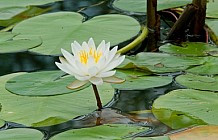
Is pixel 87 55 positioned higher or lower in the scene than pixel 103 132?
higher

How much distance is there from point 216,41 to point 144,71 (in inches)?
14.3

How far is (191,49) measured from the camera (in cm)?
175

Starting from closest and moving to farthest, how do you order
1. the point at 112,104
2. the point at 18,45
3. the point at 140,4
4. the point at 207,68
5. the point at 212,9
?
the point at 112,104, the point at 207,68, the point at 18,45, the point at 212,9, the point at 140,4

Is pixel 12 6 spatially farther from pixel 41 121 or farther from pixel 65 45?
pixel 41 121

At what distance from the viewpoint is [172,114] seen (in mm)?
1319

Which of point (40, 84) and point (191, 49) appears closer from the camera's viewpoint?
point (40, 84)

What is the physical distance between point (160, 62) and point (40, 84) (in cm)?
37

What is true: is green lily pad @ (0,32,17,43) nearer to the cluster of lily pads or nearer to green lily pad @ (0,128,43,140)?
the cluster of lily pads

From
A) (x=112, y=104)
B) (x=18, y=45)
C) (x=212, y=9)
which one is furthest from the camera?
(x=212, y=9)

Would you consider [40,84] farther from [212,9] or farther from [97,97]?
[212,9]

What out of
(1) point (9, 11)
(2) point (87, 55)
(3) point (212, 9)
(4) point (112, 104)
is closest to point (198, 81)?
(4) point (112, 104)

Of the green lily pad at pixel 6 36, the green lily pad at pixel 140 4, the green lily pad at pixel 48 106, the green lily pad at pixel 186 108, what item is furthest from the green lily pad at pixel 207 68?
the green lily pad at pixel 6 36

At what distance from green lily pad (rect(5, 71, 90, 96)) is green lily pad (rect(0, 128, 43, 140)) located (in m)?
0.18

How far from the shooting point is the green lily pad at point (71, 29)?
1850mm
